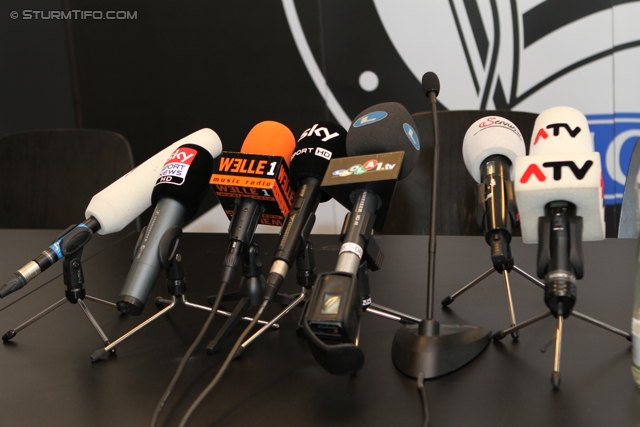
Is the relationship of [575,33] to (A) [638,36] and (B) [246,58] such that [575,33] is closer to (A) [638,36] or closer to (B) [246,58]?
(A) [638,36]

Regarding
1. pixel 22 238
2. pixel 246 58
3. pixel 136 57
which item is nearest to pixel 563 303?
pixel 22 238

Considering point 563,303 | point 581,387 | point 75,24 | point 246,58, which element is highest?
point 75,24

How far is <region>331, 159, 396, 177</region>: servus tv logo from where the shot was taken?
2.55 feet

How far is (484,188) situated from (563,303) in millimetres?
249

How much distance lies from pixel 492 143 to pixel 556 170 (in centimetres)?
21

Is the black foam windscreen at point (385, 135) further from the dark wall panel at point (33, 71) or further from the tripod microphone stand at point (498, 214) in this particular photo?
the dark wall panel at point (33, 71)

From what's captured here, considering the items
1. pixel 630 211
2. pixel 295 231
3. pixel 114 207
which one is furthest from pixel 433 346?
pixel 630 211

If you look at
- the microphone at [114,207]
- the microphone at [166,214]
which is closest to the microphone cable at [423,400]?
the microphone at [166,214]

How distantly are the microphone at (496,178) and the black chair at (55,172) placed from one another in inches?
50.4

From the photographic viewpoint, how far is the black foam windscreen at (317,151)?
89cm

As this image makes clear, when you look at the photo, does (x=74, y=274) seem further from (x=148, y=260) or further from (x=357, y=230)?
(x=357, y=230)

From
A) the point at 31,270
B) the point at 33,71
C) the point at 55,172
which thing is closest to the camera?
the point at 31,270

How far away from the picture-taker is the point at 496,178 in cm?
87

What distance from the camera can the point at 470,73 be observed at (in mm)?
2646
